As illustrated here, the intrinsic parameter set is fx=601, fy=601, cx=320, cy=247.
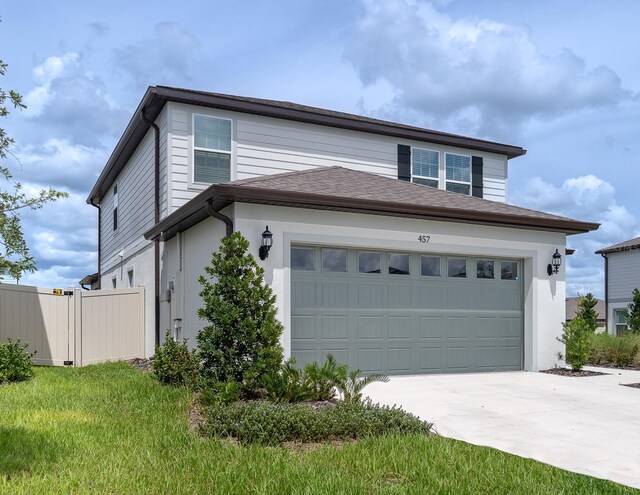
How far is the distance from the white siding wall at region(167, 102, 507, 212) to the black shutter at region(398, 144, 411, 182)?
121 millimetres

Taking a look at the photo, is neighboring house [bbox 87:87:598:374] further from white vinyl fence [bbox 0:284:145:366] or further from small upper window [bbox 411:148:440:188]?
white vinyl fence [bbox 0:284:145:366]

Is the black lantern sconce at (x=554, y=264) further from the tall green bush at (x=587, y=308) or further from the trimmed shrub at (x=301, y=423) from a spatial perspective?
the tall green bush at (x=587, y=308)

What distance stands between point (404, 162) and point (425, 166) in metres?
0.68

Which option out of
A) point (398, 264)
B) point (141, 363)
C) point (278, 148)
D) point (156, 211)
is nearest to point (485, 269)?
point (398, 264)

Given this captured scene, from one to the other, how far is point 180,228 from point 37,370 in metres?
4.26

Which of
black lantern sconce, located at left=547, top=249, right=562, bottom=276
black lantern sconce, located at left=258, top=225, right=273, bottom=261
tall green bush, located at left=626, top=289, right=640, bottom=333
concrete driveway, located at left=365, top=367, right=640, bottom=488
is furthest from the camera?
tall green bush, located at left=626, top=289, right=640, bottom=333

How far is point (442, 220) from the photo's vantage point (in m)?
11.7

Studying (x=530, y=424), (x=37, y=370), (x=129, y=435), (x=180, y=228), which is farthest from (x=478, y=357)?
(x=37, y=370)

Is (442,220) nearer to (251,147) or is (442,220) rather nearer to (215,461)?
(251,147)

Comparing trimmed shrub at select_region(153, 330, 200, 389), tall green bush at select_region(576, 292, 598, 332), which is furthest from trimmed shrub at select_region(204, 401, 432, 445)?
tall green bush at select_region(576, 292, 598, 332)

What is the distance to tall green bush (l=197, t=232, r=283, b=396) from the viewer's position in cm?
814

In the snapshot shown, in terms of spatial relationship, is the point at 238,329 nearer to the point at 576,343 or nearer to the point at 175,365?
the point at 175,365

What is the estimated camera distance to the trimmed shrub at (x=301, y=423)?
249 inches

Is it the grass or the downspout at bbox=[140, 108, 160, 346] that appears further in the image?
the downspout at bbox=[140, 108, 160, 346]
